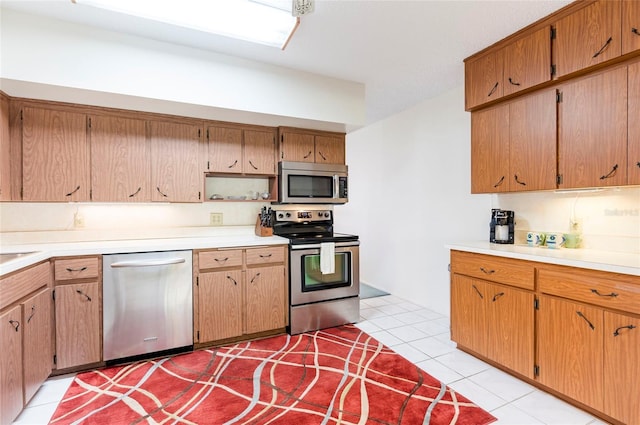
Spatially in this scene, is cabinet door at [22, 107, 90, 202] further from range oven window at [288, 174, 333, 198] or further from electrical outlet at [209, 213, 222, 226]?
range oven window at [288, 174, 333, 198]

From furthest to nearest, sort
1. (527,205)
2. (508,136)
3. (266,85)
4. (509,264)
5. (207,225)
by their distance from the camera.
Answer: (207,225) < (266,85) < (527,205) < (508,136) < (509,264)

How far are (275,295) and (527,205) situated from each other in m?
2.44

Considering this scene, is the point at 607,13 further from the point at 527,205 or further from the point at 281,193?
the point at 281,193

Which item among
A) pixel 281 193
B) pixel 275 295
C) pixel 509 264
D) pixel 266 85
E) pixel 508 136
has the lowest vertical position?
pixel 275 295

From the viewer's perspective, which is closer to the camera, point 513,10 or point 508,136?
point 513,10

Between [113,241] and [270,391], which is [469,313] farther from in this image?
[113,241]

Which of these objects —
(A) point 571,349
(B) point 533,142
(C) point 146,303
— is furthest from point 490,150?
(C) point 146,303

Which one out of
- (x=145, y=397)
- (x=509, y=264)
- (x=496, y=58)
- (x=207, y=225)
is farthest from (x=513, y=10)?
(x=145, y=397)

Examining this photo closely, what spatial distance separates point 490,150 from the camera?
266 cm

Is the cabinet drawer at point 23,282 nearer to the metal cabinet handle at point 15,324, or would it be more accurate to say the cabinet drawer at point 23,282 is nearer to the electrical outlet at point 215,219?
the metal cabinet handle at point 15,324

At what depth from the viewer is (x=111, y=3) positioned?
1910 mm

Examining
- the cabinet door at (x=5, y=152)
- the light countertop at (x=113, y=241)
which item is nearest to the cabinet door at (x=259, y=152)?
the light countertop at (x=113, y=241)

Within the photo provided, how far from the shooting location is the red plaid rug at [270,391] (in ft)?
6.01

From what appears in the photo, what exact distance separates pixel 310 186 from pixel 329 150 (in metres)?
0.51
